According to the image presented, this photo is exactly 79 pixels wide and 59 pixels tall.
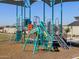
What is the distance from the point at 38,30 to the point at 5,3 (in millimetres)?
13035

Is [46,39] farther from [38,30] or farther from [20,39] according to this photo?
[20,39]

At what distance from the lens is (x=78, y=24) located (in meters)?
63.3

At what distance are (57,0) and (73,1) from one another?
6.12ft

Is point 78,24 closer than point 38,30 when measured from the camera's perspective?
No

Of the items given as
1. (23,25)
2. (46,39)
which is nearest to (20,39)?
(23,25)

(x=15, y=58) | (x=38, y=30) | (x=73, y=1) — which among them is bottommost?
(x=15, y=58)

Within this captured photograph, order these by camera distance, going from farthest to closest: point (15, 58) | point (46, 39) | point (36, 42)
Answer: point (46, 39) < point (36, 42) < point (15, 58)

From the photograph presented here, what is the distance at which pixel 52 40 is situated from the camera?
2209 cm

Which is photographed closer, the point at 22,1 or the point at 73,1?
the point at 73,1

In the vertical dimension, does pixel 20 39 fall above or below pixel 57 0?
below

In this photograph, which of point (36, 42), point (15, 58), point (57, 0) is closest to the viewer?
point (15, 58)

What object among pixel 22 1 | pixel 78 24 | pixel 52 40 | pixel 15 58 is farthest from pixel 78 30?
pixel 15 58

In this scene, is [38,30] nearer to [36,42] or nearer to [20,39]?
[36,42]

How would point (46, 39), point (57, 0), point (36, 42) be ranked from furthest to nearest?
point (57, 0) < point (46, 39) < point (36, 42)
